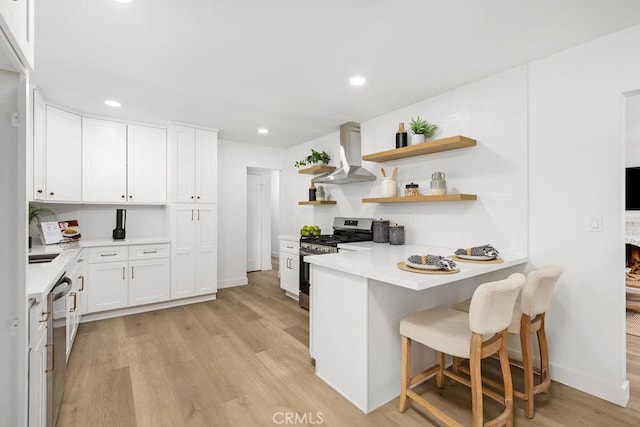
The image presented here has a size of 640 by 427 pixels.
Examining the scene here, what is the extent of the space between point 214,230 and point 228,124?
1511 millimetres

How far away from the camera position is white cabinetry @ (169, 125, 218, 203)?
4016mm

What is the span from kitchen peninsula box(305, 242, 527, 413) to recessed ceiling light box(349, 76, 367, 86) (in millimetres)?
1595

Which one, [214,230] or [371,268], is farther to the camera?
[214,230]

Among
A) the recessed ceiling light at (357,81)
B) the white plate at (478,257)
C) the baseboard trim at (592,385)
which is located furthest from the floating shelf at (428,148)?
the baseboard trim at (592,385)

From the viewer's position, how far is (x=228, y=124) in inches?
162

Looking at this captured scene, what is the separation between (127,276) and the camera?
3.65m

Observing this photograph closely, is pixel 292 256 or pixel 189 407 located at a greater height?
pixel 292 256

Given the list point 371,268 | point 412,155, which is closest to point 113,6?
point 371,268

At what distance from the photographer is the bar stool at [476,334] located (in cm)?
151

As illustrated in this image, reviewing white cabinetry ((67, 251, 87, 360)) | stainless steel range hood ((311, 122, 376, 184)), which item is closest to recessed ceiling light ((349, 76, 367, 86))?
stainless steel range hood ((311, 122, 376, 184))

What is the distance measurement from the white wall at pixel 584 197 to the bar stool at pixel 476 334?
3.01 feet

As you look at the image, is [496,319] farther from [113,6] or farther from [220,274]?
[220,274]

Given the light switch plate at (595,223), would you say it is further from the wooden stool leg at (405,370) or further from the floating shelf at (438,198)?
the wooden stool leg at (405,370)

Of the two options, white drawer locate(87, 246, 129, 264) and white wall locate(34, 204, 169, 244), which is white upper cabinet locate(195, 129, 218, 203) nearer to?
white wall locate(34, 204, 169, 244)
